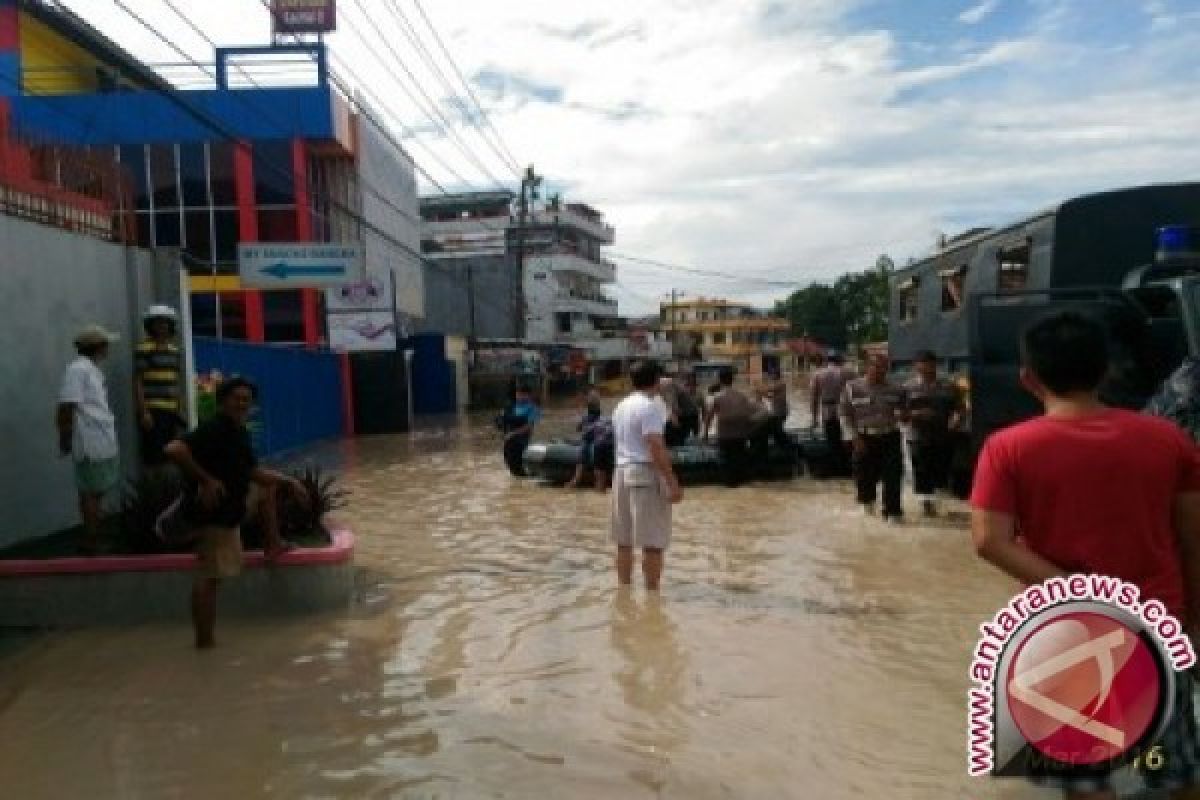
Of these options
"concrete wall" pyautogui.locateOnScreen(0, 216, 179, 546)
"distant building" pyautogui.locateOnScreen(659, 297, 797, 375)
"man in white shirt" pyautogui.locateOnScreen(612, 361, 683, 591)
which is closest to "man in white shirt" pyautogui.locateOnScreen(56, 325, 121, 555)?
"concrete wall" pyautogui.locateOnScreen(0, 216, 179, 546)

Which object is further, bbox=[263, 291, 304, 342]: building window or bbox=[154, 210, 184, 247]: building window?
bbox=[154, 210, 184, 247]: building window

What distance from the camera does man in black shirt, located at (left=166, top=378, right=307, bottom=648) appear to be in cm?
598

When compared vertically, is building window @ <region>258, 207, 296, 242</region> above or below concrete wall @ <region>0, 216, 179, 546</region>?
above

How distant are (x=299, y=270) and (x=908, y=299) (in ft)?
40.3

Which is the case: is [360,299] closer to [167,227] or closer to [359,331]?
[359,331]

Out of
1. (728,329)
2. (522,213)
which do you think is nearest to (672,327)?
(728,329)

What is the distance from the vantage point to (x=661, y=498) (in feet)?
24.0

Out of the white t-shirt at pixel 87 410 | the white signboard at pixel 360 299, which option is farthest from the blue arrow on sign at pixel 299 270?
the white t-shirt at pixel 87 410

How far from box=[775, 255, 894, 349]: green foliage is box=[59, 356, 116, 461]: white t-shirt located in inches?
3451

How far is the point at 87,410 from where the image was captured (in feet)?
24.4

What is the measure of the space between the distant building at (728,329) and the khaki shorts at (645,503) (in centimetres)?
9116

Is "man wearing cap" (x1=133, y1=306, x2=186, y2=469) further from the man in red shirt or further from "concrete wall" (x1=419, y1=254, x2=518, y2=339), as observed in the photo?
"concrete wall" (x1=419, y1=254, x2=518, y2=339)

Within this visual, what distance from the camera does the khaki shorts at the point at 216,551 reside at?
243 inches

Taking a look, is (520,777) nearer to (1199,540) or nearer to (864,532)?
(1199,540)
